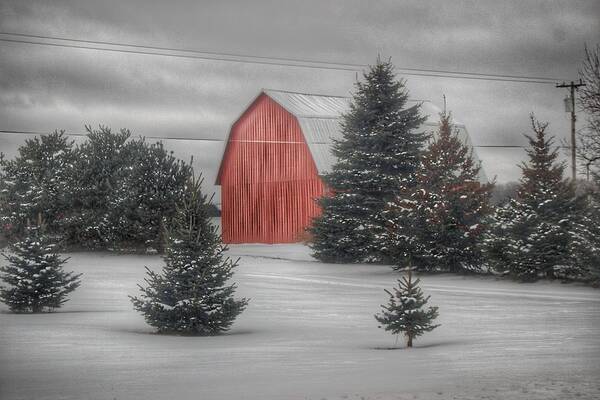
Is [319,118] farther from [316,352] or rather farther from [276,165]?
[316,352]

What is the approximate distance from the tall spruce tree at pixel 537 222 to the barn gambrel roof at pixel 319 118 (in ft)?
39.9

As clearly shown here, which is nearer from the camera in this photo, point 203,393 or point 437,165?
point 203,393

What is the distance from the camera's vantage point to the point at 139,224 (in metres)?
38.0

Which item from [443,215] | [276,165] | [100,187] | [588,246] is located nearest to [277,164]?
[276,165]

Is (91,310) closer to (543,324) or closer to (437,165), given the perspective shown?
(543,324)

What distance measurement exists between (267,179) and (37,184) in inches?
429

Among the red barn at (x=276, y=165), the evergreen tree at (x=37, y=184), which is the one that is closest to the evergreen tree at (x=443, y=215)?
the red barn at (x=276, y=165)

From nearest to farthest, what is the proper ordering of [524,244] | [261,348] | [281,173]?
[261,348] < [524,244] < [281,173]

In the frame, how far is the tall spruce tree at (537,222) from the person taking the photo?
2425 cm

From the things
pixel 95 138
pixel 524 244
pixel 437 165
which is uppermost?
pixel 95 138

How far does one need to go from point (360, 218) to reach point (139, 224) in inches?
430

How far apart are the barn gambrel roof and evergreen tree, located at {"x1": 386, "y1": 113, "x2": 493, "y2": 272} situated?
364 inches

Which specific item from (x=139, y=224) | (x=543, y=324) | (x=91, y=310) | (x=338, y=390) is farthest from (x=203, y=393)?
(x=139, y=224)

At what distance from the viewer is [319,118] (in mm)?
40906
